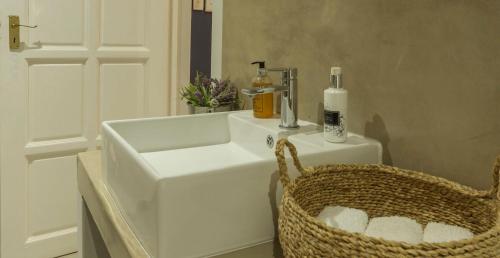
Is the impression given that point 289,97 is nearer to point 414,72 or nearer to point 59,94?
point 414,72

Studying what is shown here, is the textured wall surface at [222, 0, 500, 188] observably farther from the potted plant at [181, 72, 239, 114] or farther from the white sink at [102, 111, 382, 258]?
the potted plant at [181, 72, 239, 114]

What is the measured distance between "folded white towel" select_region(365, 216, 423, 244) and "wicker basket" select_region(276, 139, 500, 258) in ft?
0.17

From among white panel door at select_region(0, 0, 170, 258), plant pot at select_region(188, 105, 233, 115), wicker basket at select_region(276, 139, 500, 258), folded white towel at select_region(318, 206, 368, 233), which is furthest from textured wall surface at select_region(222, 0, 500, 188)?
white panel door at select_region(0, 0, 170, 258)

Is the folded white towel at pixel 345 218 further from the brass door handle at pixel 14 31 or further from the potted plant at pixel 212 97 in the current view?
the brass door handle at pixel 14 31

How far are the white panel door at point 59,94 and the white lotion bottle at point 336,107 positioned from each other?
4.96 ft

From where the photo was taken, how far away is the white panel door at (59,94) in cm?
186

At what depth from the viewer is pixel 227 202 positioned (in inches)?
26.6

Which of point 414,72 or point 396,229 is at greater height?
point 414,72

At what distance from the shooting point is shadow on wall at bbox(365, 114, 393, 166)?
2.88 ft

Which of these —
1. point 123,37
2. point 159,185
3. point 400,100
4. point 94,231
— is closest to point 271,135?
point 400,100

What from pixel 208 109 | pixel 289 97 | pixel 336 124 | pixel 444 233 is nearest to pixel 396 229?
pixel 444 233

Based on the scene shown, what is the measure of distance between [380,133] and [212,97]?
621 millimetres

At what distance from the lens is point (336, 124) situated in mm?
873

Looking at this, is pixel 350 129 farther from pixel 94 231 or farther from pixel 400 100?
pixel 94 231
